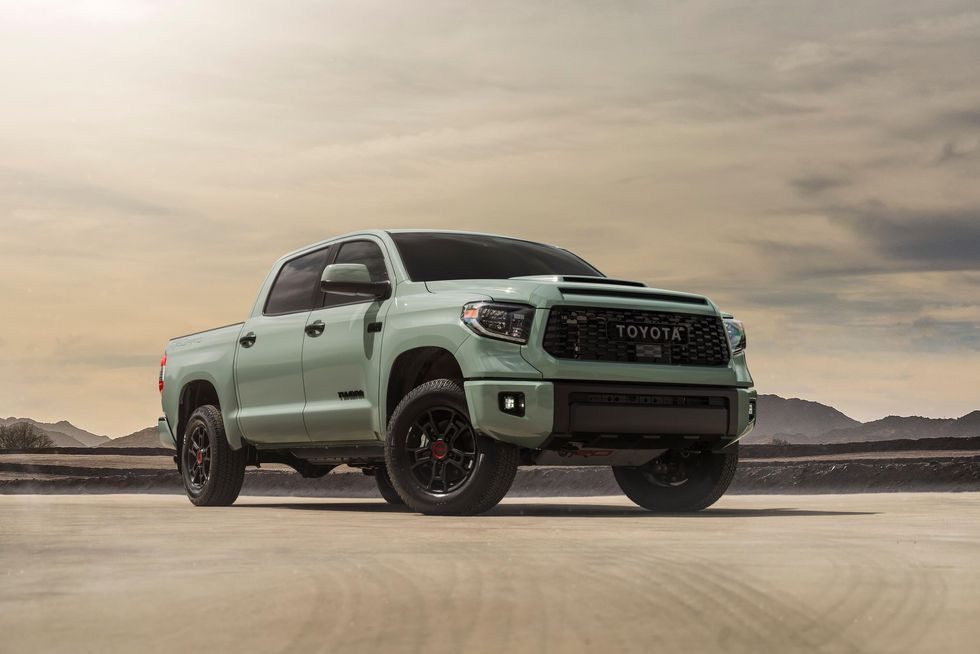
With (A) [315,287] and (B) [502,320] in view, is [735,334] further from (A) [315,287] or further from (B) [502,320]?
(A) [315,287]

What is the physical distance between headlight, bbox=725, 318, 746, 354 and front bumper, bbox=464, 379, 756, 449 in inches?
21.5

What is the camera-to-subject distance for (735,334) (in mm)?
10117

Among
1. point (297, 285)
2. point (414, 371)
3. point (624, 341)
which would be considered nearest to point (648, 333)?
point (624, 341)

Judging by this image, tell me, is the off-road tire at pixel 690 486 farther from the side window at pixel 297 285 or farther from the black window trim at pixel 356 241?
Result: the side window at pixel 297 285

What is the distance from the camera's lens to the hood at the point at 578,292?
900cm

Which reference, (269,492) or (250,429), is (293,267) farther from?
(269,492)

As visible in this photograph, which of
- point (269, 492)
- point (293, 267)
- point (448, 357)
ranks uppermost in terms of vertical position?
point (293, 267)

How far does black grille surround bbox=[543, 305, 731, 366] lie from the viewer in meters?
A: 8.96

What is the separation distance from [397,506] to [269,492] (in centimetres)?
813

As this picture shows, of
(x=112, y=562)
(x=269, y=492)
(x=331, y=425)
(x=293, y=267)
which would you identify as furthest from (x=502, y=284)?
(x=269, y=492)

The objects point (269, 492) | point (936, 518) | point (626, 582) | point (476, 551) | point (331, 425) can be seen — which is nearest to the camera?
point (626, 582)

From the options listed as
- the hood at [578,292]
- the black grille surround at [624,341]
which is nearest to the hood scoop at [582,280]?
the hood at [578,292]

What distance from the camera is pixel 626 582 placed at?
507 centimetres

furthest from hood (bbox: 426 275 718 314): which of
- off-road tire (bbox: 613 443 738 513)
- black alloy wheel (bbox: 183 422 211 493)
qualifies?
black alloy wheel (bbox: 183 422 211 493)
